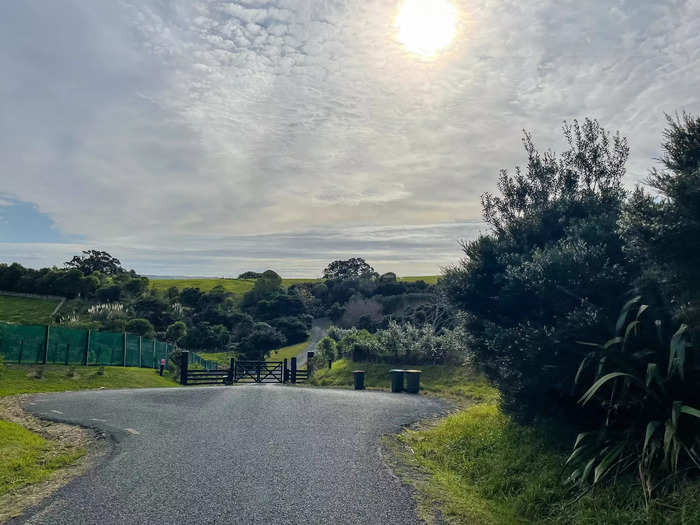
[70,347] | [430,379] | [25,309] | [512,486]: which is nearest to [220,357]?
[70,347]

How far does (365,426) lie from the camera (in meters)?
10.5

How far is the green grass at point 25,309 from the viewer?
141 ft

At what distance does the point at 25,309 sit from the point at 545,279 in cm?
5387

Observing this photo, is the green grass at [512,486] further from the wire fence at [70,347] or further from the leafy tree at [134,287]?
the leafy tree at [134,287]

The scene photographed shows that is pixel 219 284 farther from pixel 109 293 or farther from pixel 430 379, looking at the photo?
pixel 430 379

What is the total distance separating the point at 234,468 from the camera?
6918mm

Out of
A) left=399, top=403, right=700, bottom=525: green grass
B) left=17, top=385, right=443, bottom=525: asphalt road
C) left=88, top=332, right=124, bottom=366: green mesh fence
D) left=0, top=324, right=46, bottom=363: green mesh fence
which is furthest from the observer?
left=88, top=332, right=124, bottom=366: green mesh fence

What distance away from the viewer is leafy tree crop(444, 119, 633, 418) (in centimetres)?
707

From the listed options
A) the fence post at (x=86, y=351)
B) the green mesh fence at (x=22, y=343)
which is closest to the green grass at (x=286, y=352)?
the fence post at (x=86, y=351)

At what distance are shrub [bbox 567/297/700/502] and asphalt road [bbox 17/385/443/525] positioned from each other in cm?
250

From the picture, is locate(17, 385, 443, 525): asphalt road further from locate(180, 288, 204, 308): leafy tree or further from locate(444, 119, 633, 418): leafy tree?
locate(180, 288, 204, 308): leafy tree

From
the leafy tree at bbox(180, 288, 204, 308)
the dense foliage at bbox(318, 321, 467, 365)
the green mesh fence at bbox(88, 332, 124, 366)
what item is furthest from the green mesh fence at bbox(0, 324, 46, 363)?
the leafy tree at bbox(180, 288, 204, 308)

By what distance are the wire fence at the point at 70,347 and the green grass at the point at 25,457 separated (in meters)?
13.4

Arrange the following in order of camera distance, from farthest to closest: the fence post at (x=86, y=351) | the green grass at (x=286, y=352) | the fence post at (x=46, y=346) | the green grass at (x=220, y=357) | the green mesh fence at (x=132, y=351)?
the green grass at (x=286, y=352), the green grass at (x=220, y=357), the green mesh fence at (x=132, y=351), the fence post at (x=86, y=351), the fence post at (x=46, y=346)
